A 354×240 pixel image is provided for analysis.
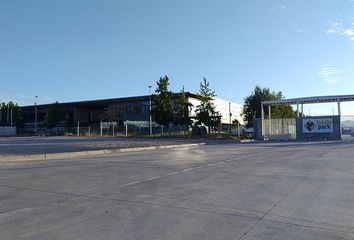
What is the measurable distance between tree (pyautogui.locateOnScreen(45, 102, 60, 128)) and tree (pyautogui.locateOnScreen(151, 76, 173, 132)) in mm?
37461

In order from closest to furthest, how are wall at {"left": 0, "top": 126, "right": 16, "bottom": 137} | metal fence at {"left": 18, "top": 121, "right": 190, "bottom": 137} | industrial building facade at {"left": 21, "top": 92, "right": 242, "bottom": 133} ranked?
metal fence at {"left": 18, "top": 121, "right": 190, "bottom": 137} < wall at {"left": 0, "top": 126, "right": 16, "bottom": 137} < industrial building facade at {"left": 21, "top": 92, "right": 242, "bottom": 133}

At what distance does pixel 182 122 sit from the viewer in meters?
60.1

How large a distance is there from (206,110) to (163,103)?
6897 millimetres

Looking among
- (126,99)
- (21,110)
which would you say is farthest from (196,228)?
(21,110)

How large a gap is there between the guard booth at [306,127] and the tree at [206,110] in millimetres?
6917

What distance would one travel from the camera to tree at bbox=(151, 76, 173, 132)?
195 feet

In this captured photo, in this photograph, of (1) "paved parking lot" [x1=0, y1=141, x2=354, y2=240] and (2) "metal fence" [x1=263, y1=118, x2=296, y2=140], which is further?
(2) "metal fence" [x1=263, y1=118, x2=296, y2=140]

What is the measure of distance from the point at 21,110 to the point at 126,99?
121 ft

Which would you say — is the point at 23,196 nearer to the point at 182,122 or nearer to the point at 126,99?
the point at 182,122

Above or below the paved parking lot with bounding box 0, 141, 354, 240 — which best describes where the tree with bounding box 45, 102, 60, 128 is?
above

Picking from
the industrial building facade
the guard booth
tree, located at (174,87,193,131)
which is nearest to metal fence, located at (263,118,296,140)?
the guard booth

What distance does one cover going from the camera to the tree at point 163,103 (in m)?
59.5

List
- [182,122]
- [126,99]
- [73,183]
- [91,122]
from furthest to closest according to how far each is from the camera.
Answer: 1. [91,122]
2. [126,99]
3. [182,122]
4. [73,183]

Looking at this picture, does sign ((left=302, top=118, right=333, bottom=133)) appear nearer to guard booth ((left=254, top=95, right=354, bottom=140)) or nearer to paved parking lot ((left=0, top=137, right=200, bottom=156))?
Result: guard booth ((left=254, top=95, right=354, bottom=140))
